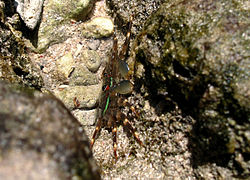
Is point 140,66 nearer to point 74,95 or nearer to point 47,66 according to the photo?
point 74,95

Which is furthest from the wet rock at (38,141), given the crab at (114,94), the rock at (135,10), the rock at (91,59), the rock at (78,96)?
the rock at (135,10)

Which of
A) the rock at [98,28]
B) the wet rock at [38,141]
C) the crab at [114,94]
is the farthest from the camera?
the rock at [98,28]

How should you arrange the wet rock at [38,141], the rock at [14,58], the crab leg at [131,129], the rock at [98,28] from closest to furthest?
the wet rock at [38,141] < the rock at [14,58] < the crab leg at [131,129] < the rock at [98,28]

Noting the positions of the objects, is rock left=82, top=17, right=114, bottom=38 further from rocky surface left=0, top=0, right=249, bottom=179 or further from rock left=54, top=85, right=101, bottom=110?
rock left=54, top=85, right=101, bottom=110

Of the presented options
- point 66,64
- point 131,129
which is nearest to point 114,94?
point 131,129

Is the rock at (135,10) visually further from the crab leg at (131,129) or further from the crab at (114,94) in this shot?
the crab leg at (131,129)

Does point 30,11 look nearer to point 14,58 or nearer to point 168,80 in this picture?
point 14,58
